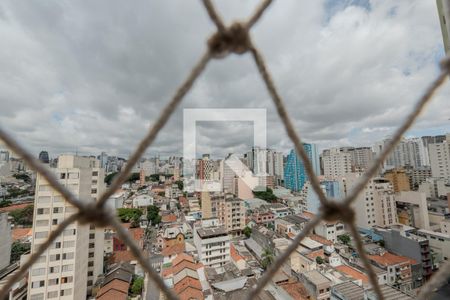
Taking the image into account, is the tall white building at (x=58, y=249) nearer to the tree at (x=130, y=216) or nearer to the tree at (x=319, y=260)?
the tree at (x=319, y=260)

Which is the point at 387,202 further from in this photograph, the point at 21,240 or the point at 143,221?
the point at 21,240

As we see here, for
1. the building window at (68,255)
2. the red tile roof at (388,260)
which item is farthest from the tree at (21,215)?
the red tile roof at (388,260)

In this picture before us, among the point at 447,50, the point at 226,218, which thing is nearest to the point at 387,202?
the point at 226,218

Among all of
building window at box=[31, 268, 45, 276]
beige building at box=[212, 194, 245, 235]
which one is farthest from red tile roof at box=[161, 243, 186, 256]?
building window at box=[31, 268, 45, 276]

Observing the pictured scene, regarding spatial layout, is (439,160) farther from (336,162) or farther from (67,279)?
(67,279)

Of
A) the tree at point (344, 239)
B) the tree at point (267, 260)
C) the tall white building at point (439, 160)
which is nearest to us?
the tree at point (267, 260)

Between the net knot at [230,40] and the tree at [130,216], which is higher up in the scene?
the net knot at [230,40]
